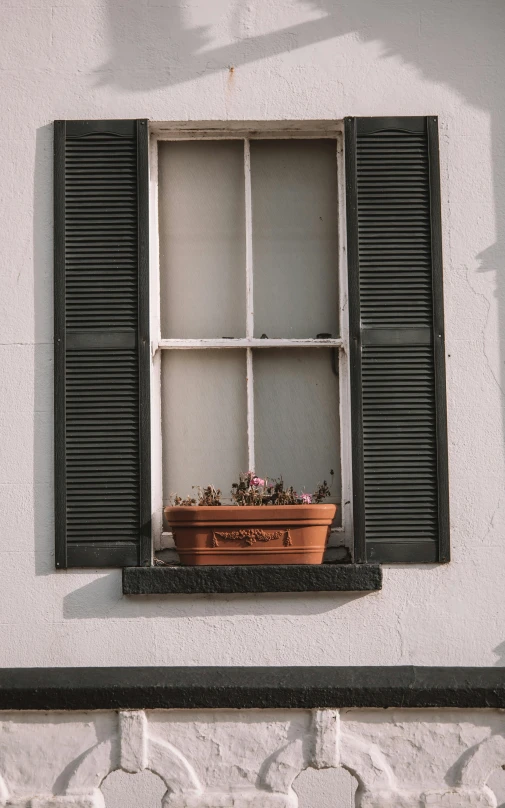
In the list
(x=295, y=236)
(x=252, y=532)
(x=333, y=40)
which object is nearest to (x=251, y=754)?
(x=252, y=532)

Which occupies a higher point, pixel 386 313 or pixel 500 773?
pixel 386 313

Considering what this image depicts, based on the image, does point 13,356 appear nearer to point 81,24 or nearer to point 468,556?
point 81,24

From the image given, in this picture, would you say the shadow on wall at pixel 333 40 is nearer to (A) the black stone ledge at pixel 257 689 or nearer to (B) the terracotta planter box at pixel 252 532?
(B) the terracotta planter box at pixel 252 532

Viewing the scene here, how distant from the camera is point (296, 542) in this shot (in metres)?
4.40

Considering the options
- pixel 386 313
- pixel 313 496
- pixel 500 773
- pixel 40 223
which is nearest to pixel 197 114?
pixel 40 223

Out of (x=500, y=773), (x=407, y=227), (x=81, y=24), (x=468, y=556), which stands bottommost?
(x=500, y=773)

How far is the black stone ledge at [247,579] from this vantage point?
4367 millimetres

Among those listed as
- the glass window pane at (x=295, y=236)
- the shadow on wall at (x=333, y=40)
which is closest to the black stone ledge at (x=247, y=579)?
the glass window pane at (x=295, y=236)

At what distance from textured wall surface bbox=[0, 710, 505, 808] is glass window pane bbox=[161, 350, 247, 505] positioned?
98 cm

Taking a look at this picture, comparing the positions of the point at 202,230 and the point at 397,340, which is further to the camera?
the point at 202,230

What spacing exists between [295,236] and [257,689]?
76.1 inches

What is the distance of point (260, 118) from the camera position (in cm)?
462

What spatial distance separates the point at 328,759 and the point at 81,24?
3163 millimetres

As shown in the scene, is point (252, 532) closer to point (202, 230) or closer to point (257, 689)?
point (257, 689)
